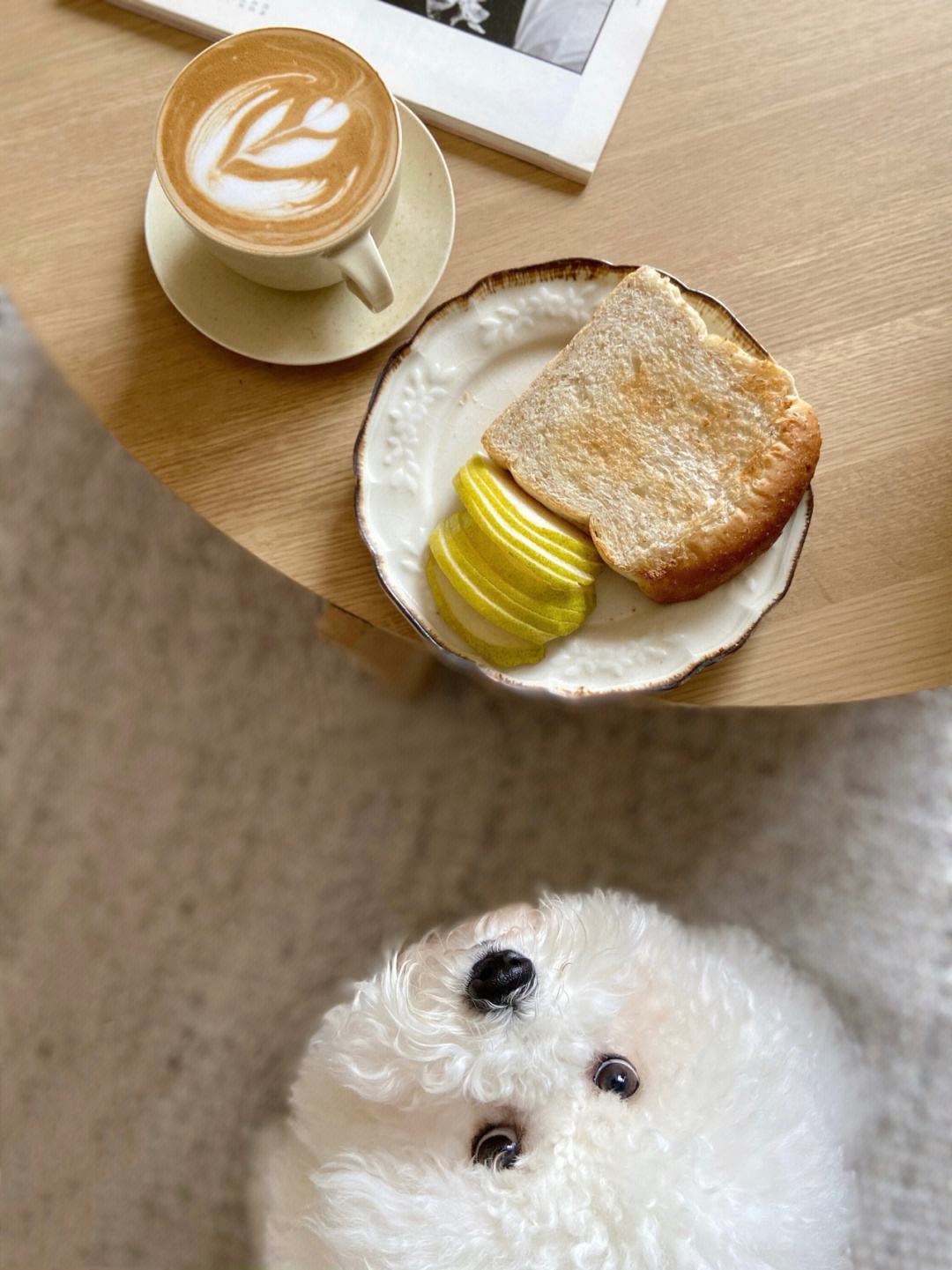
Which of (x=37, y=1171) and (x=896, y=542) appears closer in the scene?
(x=896, y=542)

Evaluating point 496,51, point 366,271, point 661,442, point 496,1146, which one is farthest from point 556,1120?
point 496,51

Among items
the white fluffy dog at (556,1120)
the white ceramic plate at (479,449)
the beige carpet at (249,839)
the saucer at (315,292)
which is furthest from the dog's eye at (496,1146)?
the saucer at (315,292)

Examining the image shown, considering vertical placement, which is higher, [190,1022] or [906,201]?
[906,201]

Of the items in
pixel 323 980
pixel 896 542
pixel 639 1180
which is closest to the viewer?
A: pixel 639 1180

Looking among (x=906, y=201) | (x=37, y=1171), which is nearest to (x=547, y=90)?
(x=906, y=201)

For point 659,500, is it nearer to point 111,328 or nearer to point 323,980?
point 111,328

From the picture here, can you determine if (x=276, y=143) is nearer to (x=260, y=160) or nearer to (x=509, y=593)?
(x=260, y=160)
